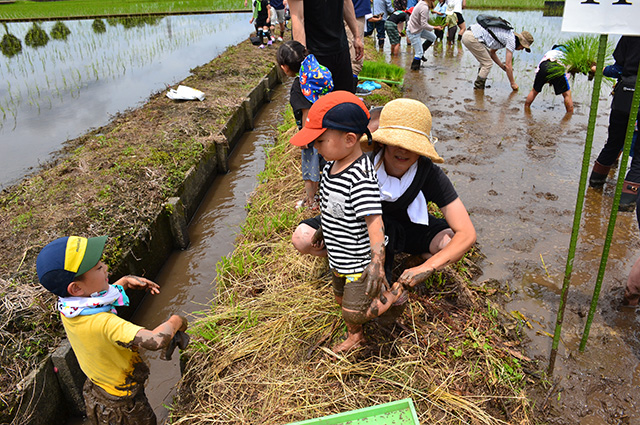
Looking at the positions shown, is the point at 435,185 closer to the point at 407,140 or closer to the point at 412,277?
the point at 407,140

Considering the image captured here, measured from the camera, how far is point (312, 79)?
9.87 ft

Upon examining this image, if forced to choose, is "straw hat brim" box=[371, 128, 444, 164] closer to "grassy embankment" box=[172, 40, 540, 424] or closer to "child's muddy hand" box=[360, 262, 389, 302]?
"child's muddy hand" box=[360, 262, 389, 302]

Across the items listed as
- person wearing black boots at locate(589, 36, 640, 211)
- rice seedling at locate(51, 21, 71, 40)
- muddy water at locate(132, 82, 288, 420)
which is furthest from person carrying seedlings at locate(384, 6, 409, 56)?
rice seedling at locate(51, 21, 71, 40)

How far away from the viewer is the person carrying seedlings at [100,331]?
1.67 meters

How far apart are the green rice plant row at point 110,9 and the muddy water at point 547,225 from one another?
45.3 ft

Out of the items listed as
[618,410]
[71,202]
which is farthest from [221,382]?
[71,202]

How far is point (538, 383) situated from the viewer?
2.17 metres

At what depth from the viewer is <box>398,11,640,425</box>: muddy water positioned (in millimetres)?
2180

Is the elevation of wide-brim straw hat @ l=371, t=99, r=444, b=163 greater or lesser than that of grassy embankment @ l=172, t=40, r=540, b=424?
greater

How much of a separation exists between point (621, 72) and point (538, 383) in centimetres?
277

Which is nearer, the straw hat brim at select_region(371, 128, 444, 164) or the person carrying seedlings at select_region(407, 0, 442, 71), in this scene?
the straw hat brim at select_region(371, 128, 444, 164)

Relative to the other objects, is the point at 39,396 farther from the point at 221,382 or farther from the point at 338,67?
the point at 338,67

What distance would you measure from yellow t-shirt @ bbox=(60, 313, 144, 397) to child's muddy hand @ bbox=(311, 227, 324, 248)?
95cm

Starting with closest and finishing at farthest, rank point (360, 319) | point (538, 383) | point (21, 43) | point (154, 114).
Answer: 1. point (360, 319)
2. point (538, 383)
3. point (154, 114)
4. point (21, 43)
